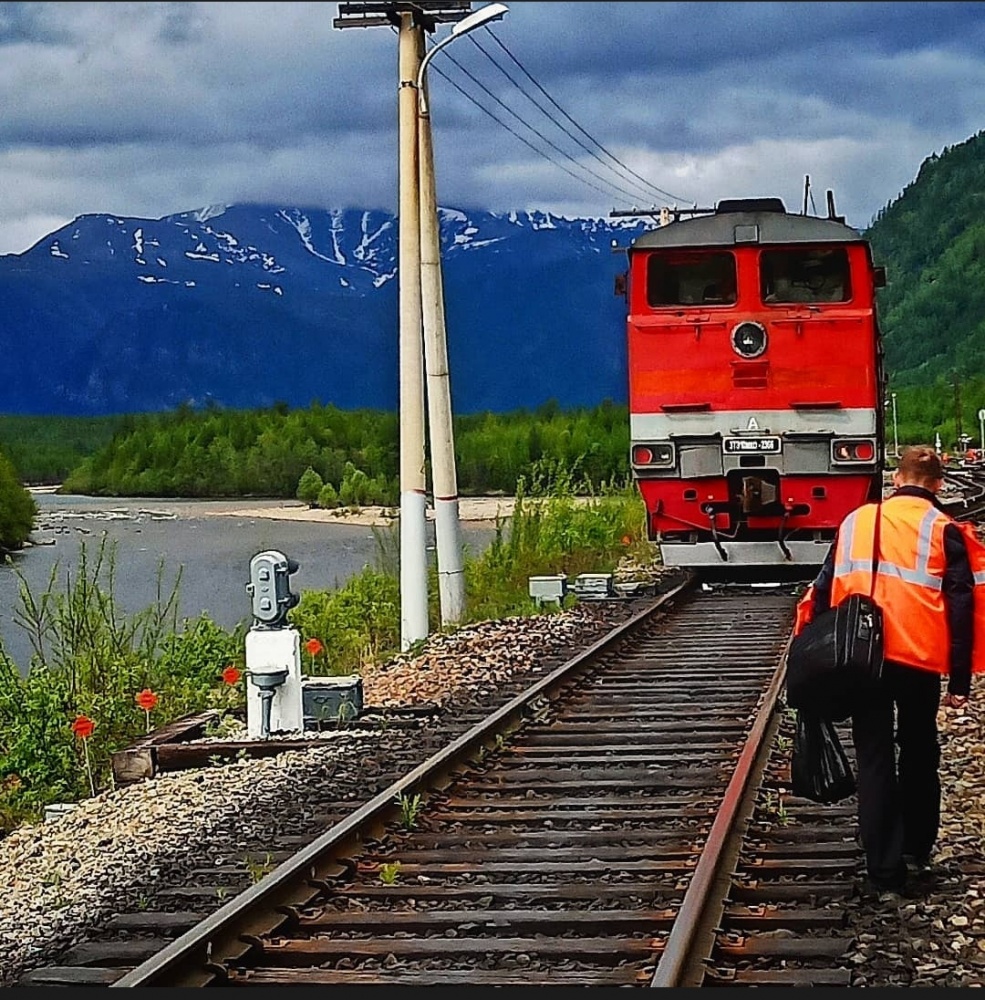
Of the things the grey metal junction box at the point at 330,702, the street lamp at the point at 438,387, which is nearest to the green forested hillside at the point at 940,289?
the street lamp at the point at 438,387

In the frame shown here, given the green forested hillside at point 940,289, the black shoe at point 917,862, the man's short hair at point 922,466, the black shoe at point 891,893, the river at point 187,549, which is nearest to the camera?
the black shoe at point 891,893

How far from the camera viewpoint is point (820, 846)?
6895mm

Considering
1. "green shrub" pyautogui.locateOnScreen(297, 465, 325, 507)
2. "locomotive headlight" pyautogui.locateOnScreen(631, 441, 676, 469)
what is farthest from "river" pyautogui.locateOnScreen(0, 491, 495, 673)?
"locomotive headlight" pyautogui.locateOnScreen(631, 441, 676, 469)

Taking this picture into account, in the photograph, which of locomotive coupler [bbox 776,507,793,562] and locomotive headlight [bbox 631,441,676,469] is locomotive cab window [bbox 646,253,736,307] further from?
locomotive coupler [bbox 776,507,793,562]

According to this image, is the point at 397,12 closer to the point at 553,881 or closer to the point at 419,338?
the point at 419,338

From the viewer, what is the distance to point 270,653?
1019cm

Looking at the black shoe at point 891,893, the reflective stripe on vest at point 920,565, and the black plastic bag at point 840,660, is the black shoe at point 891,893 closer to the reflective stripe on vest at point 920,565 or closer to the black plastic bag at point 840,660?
the black plastic bag at point 840,660

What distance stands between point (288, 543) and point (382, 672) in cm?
2073

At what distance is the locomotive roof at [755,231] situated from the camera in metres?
16.9

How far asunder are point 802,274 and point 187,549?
706 inches

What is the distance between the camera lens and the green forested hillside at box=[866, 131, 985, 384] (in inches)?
3868

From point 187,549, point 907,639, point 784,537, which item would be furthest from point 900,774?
point 187,549

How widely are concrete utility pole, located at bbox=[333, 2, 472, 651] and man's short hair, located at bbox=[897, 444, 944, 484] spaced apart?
9.41 metres

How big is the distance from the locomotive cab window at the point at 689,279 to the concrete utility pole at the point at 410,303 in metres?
2.41
